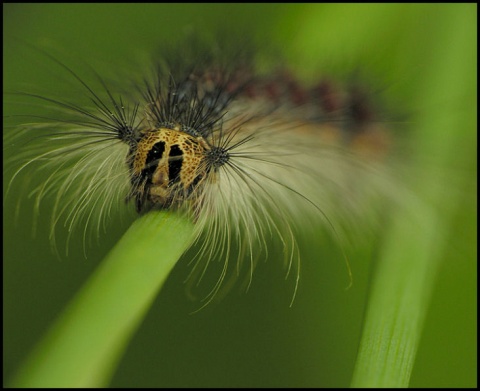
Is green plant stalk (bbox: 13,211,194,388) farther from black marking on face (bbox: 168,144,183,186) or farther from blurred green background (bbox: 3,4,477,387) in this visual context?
blurred green background (bbox: 3,4,477,387)

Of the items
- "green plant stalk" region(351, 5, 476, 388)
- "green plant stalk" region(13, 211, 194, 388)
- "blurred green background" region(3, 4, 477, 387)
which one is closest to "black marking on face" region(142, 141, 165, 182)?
"blurred green background" region(3, 4, 477, 387)

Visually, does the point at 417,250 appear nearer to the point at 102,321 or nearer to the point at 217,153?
the point at 217,153

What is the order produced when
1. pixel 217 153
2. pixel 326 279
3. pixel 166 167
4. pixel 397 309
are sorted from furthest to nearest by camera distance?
pixel 326 279, pixel 217 153, pixel 166 167, pixel 397 309

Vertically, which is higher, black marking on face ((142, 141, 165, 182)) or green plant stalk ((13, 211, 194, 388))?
black marking on face ((142, 141, 165, 182))

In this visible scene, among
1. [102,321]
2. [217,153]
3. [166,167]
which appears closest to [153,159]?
[166,167]

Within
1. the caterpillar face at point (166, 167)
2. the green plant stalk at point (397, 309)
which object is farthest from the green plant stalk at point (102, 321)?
the green plant stalk at point (397, 309)

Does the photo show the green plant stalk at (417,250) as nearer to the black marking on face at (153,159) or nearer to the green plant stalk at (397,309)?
the green plant stalk at (397,309)
